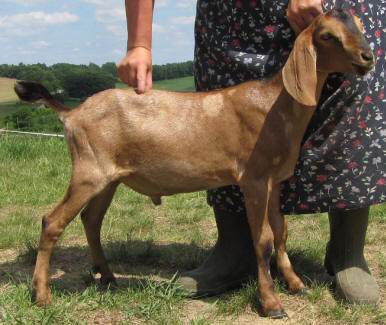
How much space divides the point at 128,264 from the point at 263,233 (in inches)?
54.2

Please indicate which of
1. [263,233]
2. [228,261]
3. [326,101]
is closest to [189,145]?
[263,233]

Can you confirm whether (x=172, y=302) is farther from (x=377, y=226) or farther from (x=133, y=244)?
(x=377, y=226)

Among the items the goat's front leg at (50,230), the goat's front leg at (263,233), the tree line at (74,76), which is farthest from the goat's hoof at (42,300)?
the tree line at (74,76)

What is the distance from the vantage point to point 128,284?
3.56 meters

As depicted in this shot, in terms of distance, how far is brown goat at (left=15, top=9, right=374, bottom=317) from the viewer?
291cm

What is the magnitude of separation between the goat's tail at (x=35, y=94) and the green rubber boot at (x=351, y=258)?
6.45 ft

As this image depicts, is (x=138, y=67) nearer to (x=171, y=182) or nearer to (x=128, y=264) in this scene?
(x=171, y=182)

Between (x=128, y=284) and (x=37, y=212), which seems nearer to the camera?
(x=128, y=284)

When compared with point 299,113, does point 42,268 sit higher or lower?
lower

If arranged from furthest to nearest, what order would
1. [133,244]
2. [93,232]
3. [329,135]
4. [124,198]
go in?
[124,198], [133,244], [93,232], [329,135]

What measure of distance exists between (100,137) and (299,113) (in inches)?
45.3

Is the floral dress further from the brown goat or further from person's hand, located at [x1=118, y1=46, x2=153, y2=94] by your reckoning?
person's hand, located at [x1=118, y1=46, x2=153, y2=94]

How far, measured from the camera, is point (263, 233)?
3018 millimetres

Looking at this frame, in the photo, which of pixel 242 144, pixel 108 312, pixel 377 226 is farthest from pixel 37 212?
pixel 377 226
